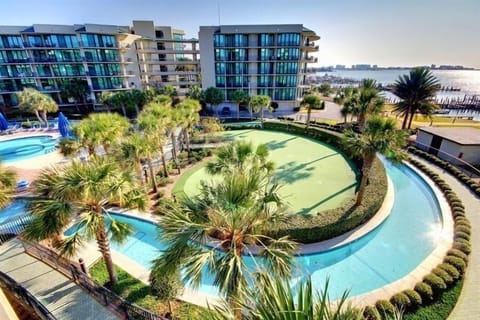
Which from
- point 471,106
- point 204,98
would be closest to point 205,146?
point 204,98

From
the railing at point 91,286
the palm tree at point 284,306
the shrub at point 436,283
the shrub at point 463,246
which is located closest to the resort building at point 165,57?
the railing at point 91,286

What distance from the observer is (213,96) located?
136ft

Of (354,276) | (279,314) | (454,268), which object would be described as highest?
(279,314)

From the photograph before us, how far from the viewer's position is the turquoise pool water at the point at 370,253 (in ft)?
33.4

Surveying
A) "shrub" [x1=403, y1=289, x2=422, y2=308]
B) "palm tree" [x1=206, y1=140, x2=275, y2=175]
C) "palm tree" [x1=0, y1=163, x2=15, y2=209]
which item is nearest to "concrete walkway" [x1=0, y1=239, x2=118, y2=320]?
"palm tree" [x1=0, y1=163, x2=15, y2=209]

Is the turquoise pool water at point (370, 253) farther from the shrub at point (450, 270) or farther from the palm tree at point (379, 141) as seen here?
the palm tree at point (379, 141)

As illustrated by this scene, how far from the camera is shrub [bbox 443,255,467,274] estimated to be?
9.49m

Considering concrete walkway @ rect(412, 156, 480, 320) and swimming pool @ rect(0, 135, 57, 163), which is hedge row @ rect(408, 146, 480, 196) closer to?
concrete walkway @ rect(412, 156, 480, 320)

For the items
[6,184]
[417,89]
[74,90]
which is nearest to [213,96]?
[74,90]

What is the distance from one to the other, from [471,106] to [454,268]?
65849mm

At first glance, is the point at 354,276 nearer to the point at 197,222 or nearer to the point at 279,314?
the point at 197,222

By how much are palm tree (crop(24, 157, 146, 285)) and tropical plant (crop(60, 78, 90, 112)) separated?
40911 mm

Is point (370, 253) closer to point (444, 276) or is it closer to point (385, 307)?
point (444, 276)

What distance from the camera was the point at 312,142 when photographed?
2881 centimetres
